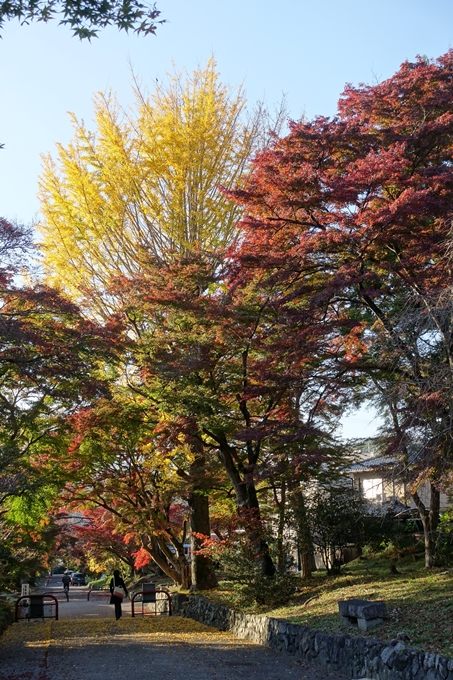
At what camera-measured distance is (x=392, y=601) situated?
36.2 ft

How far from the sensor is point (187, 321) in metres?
16.4

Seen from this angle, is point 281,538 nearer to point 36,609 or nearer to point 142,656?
point 142,656

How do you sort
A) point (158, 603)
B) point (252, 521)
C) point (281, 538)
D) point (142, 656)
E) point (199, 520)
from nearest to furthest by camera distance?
point (142, 656), point (252, 521), point (281, 538), point (199, 520), point (158, 603)

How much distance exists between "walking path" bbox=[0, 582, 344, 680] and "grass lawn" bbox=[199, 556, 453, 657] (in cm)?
85

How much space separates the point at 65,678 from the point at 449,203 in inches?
375

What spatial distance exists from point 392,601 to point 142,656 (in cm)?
424

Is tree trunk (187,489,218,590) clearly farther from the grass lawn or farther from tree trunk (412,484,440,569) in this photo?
tree trunk (412,484,440,569)

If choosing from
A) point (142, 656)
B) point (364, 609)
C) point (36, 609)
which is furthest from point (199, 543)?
point (364, 609)

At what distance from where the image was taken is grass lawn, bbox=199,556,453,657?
8875 millimetres

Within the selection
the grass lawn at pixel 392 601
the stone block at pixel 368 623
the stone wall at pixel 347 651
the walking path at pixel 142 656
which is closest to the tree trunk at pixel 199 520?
the grass lawn at pixel 392 601

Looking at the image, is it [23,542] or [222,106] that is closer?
[222,106]

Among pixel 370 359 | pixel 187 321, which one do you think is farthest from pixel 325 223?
pixel 187 321

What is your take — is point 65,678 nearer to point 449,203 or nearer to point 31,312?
point 31,312

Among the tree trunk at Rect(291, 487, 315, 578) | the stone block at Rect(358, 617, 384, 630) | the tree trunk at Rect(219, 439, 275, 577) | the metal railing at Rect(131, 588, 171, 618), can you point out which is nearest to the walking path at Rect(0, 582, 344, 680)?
the stone block at Rect(358, 617, 384, 630)
